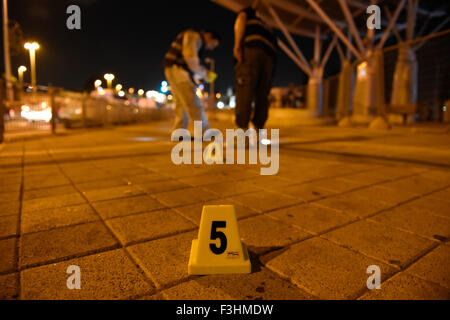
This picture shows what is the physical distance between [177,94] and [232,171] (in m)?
2.72

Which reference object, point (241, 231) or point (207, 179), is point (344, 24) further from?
point (241, 231)

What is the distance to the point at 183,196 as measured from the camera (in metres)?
2.30

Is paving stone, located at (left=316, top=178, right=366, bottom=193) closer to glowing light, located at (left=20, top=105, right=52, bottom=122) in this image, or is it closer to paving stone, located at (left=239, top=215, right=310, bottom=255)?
paving stone, located at (left=239, top=215, right=310, bottom=255)

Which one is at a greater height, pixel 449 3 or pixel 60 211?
pixel 449 3

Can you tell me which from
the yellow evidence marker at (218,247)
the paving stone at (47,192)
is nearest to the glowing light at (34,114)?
the paving stone at (47,192)

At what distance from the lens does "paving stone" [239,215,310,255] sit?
1.45m

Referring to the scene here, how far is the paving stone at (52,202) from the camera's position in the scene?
204 cm

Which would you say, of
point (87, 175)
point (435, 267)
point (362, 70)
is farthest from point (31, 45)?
point (435, 267)

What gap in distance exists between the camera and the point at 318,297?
1.04m

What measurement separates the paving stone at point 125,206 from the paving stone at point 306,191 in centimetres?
98
